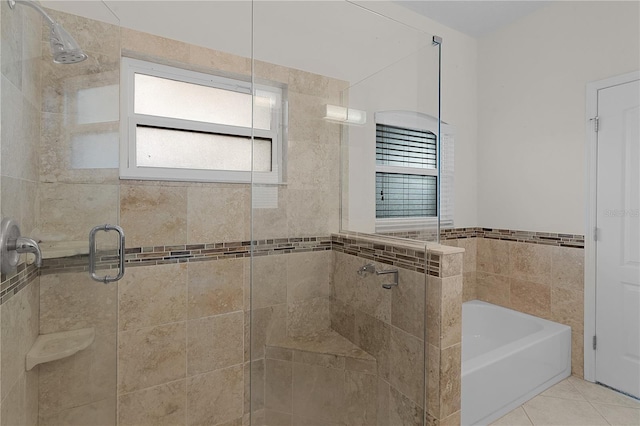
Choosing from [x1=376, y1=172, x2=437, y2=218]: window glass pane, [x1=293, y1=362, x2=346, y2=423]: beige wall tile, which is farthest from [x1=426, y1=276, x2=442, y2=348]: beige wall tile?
[x1=293, y1=362, x2=346, y2=423]: beige wall tile

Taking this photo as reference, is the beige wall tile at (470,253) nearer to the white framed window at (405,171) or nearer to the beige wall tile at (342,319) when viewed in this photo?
the white framed window at (405,171)

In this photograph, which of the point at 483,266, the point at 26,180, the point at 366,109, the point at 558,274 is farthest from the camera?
the point at 483,266

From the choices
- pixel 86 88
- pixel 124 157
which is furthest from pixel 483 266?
pixel 86 88

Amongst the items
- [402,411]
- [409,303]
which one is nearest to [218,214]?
[409,303]

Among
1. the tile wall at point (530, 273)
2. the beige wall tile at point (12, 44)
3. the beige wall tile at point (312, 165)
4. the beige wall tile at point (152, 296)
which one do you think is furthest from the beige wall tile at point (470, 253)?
the beige wall tile at point (12, 44)

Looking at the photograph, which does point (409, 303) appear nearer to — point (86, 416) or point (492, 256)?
point (86, 416)

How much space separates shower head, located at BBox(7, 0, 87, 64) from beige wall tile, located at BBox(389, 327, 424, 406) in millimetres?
1632

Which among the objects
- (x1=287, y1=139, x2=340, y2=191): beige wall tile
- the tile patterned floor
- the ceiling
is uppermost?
the ceiling

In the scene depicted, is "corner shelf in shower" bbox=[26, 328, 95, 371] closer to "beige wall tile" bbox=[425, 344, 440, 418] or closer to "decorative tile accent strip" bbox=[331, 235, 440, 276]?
"decorative tile accent strip" bbox=[331, 235, 440, 276]

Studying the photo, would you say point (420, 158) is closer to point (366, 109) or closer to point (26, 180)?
point (366, 109)

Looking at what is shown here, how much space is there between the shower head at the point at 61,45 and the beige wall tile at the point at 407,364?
163cm

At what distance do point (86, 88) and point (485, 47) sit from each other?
10.5ft

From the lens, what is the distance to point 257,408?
1403 millimetres

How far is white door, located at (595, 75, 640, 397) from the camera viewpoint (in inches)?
85.5
